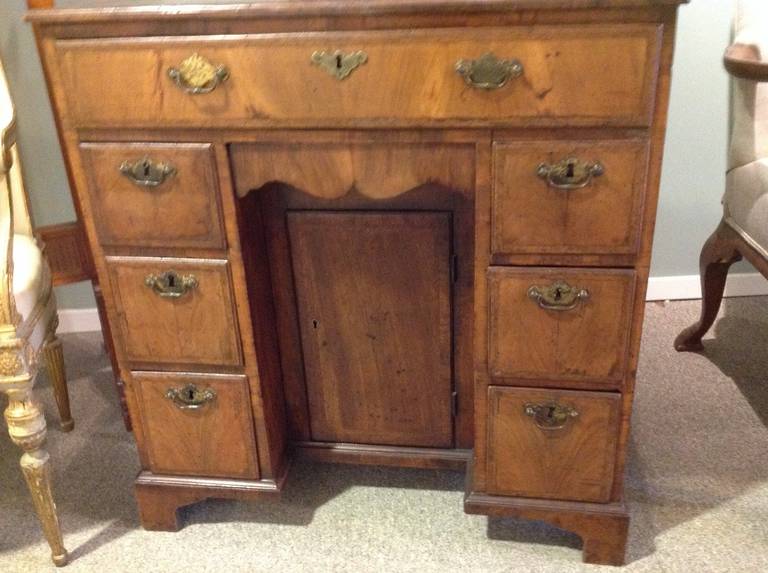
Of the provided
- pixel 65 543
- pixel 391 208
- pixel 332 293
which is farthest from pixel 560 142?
pixel 65 543

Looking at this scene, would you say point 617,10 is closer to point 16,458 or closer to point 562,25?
point 562,25

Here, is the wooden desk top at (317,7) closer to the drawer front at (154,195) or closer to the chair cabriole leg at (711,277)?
the drawer front at (154,195)

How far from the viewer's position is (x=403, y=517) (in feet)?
4.83

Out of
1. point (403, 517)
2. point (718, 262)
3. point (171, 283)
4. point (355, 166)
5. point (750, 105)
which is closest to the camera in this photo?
point (355, 166)

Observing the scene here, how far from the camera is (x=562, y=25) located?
101 cm

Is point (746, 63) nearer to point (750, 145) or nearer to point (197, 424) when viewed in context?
point (750, 145)

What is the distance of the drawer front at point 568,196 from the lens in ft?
3.53

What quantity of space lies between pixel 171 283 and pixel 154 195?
0.49 feet

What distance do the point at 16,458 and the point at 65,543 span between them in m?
0.34

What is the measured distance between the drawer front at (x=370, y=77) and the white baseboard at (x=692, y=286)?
1282 mm

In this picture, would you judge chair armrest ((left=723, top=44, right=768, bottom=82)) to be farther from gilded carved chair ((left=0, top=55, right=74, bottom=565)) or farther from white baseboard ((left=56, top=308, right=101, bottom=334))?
white baseboard ((left=56, top=308, right=101, bottom=334))

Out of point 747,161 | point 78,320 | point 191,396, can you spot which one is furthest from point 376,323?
point 78,320

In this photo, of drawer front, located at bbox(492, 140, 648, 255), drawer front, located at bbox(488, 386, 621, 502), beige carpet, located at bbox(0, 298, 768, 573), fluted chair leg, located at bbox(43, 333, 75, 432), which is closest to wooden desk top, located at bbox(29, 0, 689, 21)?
drawer front, located at bbox(492, 140, 648, 255)

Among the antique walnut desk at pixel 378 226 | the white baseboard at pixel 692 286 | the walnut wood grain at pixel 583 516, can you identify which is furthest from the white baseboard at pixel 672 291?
the walnut wood grain at pixel 583 516
